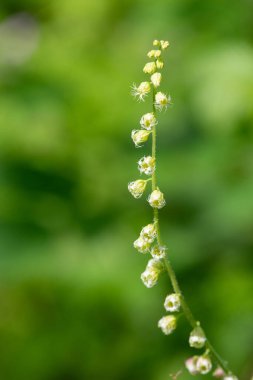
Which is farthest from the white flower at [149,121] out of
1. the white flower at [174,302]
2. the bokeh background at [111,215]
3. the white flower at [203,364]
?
the bokeh background at [111,215]

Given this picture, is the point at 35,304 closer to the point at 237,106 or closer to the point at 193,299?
the point at 193,299

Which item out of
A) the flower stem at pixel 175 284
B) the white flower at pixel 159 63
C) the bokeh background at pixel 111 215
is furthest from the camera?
the bokeh background at pixel 111 215

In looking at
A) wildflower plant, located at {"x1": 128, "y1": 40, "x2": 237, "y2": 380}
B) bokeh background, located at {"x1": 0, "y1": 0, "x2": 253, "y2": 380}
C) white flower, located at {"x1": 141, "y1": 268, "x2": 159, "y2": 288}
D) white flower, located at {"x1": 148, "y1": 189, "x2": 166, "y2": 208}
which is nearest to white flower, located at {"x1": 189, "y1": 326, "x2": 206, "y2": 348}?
wildflower plant, located at {"x1": 128, "y1": 40, "x2": 237, "y2": 380}

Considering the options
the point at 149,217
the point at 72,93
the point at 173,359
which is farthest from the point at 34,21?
the point at 173,359

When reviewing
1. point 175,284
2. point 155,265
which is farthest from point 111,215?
point 175,284

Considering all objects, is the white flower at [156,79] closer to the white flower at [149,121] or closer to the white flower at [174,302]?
the white flower at [149,121]

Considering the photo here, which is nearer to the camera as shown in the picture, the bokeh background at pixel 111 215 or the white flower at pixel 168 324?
the white flower at pixel 168 324
